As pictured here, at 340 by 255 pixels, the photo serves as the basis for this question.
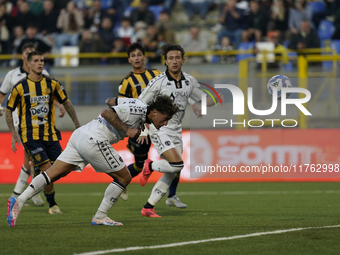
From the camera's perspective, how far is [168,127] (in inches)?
331

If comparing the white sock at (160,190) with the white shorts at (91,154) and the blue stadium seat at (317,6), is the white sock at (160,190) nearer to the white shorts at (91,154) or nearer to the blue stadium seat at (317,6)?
the white shorts at (91,154)

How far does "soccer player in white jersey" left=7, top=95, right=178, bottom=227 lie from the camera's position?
6402 mm

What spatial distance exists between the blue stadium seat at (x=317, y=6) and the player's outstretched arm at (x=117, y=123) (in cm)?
1447

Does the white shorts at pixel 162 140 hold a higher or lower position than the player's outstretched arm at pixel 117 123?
lower

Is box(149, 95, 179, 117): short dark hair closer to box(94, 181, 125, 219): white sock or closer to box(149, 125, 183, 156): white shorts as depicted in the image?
box(94, 181, 125, 219): white sock

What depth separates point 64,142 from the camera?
14586 millimetres

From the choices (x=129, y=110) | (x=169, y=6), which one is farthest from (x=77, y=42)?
(x=129, y=110)

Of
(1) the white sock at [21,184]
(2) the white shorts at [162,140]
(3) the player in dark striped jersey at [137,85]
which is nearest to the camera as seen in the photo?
A: (2) the white shorts at [162,140]

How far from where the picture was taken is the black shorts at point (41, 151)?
8.50 metres

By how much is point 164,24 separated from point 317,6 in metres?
5.07

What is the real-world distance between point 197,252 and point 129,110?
192 centimetres

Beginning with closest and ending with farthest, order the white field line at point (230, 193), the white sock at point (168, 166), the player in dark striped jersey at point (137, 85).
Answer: the white sock at point (168, 166)
the player in dark striped jersey at point (137, 85)
the white field line at point (230, 193)

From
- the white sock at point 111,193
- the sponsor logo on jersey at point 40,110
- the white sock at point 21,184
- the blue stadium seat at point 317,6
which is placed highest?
the blue stadium seat at point 317,6

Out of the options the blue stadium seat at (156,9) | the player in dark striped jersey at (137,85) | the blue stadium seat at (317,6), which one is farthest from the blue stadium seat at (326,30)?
the player in dark striped jersey at (137,85)
